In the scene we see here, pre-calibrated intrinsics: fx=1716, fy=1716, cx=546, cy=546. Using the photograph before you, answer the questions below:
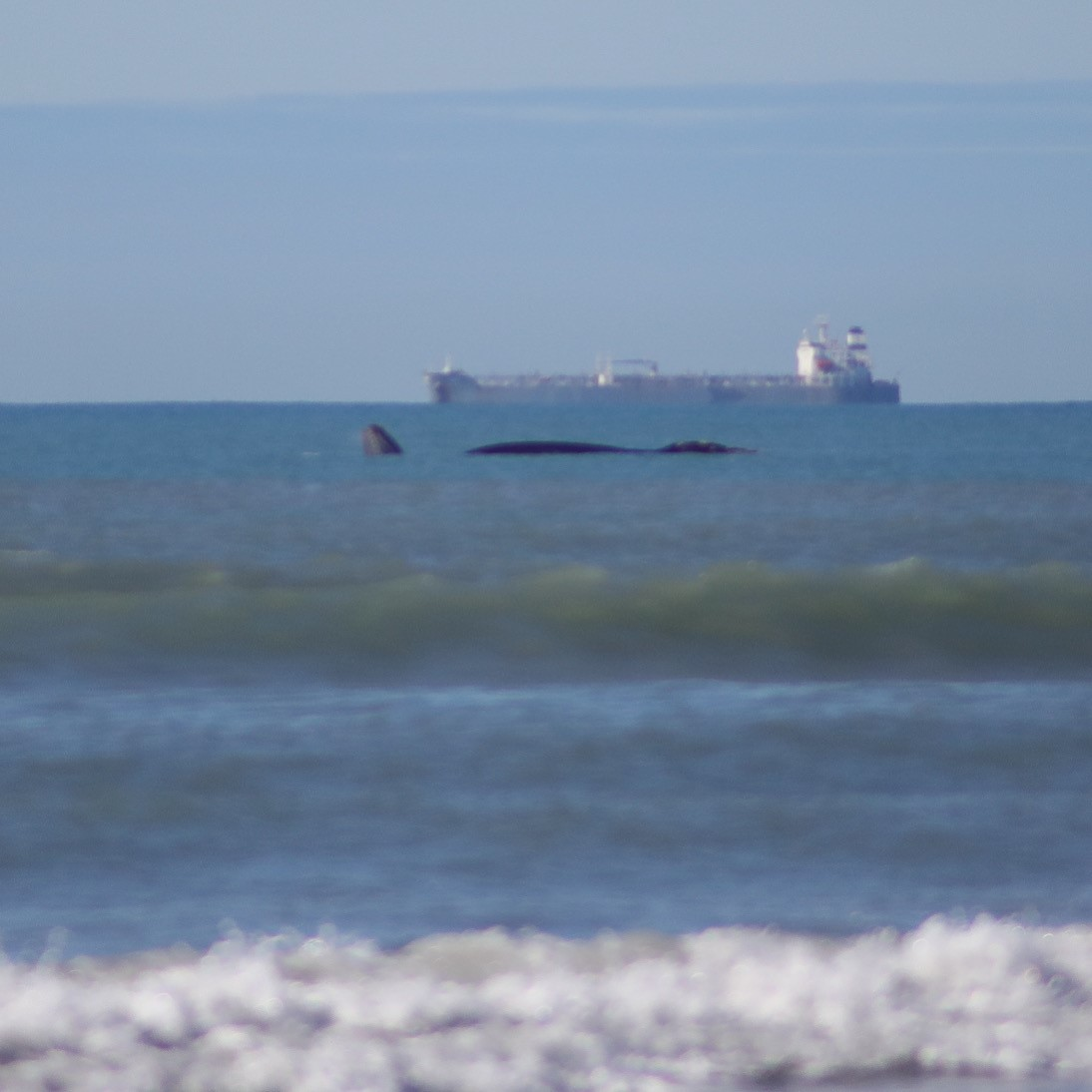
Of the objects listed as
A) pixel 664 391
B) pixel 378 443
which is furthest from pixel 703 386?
pixel 378 443

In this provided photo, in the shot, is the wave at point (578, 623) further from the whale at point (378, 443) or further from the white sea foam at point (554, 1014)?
the whale at point (378, 443)

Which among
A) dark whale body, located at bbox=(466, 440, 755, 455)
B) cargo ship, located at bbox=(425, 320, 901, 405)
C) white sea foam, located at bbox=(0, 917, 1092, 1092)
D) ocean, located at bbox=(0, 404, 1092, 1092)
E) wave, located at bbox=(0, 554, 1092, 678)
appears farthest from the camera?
cargo ship, located at bbox=(425, 320, 901, 405)

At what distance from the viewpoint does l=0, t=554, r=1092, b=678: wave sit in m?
10.9

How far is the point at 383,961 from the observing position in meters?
4.58

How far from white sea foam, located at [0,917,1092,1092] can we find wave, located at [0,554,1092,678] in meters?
5.70

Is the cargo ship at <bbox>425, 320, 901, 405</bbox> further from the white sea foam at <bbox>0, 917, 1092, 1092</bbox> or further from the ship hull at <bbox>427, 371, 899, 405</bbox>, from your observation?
the white sea foam at <bbox>0, 917, 1092, 1092</bbox>

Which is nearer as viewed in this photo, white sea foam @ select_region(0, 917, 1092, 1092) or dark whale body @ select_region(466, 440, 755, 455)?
white sea foam @ select_region(0, 917, 1092, 1092)

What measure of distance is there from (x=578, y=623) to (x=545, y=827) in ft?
19.3

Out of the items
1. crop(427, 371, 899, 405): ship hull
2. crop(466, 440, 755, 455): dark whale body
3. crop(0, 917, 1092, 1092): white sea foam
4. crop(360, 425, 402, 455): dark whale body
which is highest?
crop(427, 371, 899, 405): ship hull

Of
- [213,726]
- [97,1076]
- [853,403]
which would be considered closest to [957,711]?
[213,726]

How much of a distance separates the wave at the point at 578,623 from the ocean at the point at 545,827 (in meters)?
0.05

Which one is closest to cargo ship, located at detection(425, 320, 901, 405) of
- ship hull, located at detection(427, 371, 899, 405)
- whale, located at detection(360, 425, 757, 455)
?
ship hull, located at detection(427, 371, 899, 405)

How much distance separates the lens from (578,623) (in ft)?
39.3

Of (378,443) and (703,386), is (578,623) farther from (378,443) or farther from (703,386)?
(703,386)
